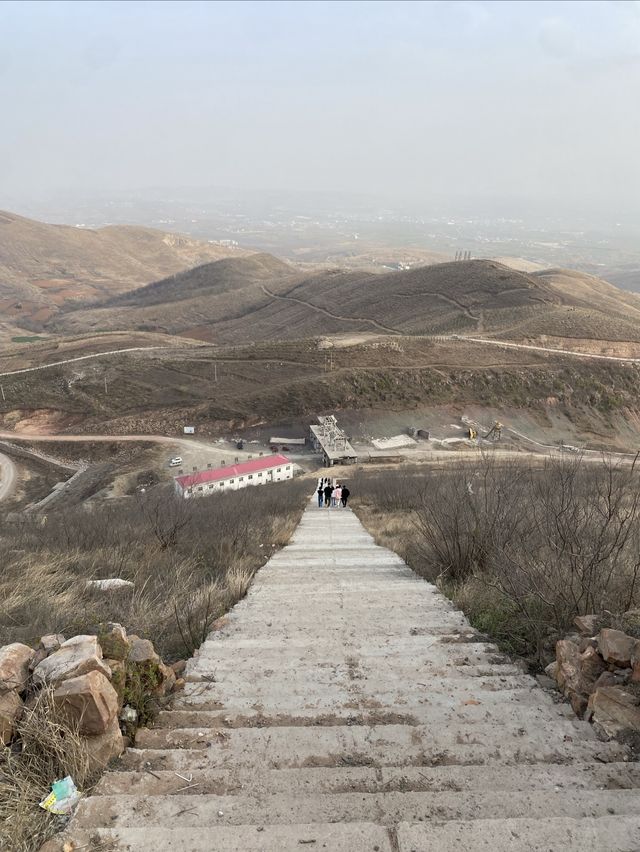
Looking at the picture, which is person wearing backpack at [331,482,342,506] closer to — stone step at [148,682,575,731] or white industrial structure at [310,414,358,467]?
white industrial structure at [310,414,358,467]

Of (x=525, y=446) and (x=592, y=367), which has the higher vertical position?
(x=592, y=367)

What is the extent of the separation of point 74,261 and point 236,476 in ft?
485

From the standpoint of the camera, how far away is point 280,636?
17.4 ft

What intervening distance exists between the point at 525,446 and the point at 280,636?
37.3 m

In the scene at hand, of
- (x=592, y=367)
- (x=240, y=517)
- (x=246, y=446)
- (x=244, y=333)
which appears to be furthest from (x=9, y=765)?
(x=244, y=333)

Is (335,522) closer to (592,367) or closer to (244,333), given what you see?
(592,367)

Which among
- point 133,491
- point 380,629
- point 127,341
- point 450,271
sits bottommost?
point 133,491

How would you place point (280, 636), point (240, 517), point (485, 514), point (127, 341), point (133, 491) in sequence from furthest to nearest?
point (127, 341), point (133, 491), point (240, 517), point (485, 514), point (280, 636)

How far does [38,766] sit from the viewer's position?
2832 mm

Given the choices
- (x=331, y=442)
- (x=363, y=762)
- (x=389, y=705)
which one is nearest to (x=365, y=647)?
(x=389, y=705)

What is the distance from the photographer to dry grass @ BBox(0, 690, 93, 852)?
255 cm

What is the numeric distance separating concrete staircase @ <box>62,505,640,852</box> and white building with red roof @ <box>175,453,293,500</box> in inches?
947

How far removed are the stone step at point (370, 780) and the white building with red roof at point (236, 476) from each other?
2522 centimetres

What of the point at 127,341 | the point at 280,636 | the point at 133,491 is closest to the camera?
the point at 280,636
